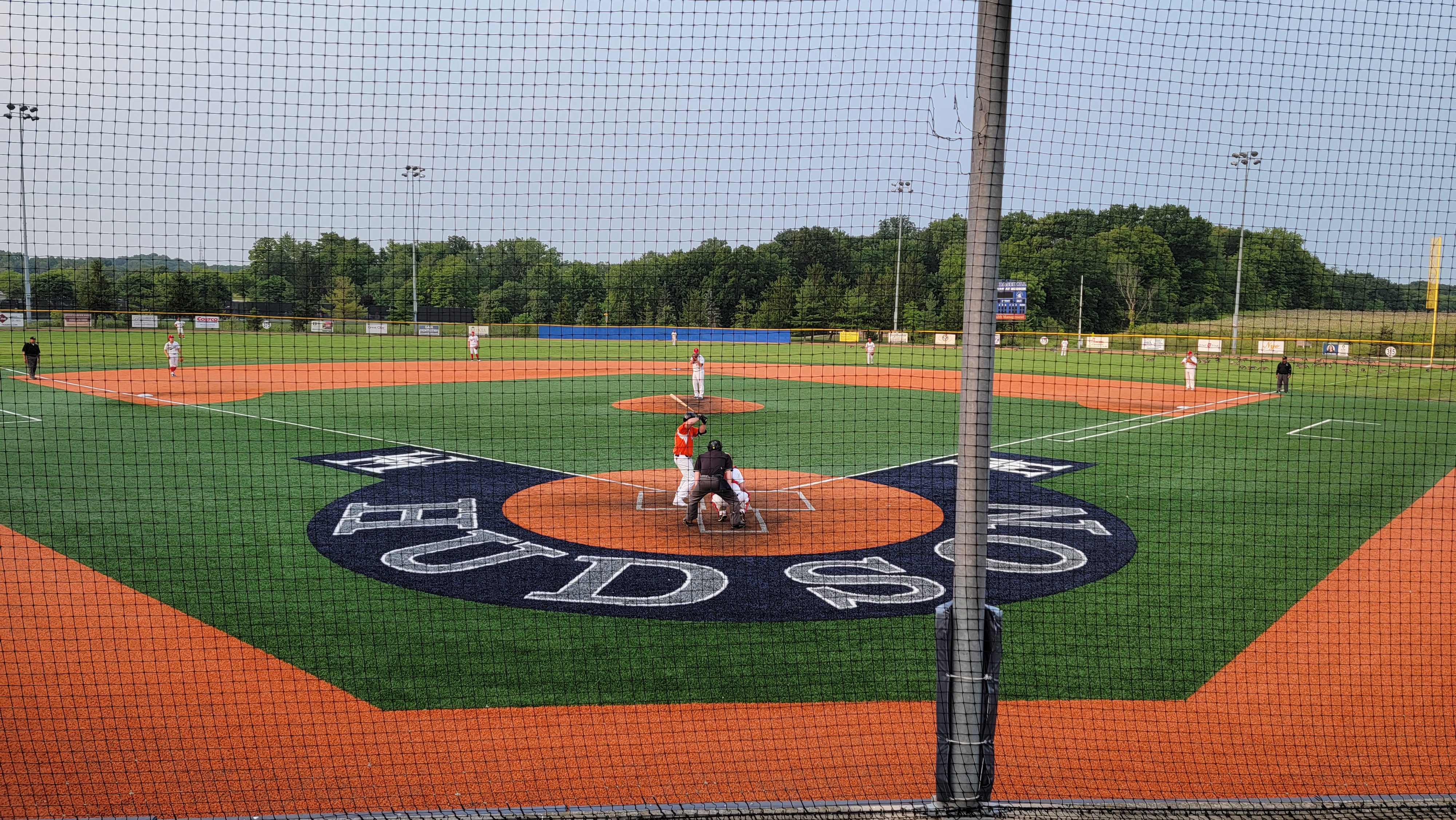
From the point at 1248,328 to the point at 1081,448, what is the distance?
1236 inches

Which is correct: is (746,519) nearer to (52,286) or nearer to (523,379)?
(523,379)

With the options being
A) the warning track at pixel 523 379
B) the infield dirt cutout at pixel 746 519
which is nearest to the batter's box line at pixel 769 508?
the infield dirt cutout at pixel 746 519

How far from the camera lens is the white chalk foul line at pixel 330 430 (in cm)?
1412

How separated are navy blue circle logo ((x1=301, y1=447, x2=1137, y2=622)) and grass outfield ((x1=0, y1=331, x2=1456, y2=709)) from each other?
0.95ft

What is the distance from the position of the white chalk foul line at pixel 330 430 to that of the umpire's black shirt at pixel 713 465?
267 centimetres

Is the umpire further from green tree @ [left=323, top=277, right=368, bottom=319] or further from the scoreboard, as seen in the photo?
the scoreboard

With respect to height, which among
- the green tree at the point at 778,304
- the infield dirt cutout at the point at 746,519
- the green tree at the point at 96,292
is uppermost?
the green tree at the point at 96,292

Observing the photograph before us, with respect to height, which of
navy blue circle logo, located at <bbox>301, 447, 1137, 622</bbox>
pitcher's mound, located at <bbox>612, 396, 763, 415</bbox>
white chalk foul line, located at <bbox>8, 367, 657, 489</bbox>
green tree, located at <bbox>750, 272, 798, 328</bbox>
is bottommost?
navy blue circle logo, located at <bbox>301, 447, 1137, 622</bbox>

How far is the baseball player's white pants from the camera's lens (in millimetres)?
11828

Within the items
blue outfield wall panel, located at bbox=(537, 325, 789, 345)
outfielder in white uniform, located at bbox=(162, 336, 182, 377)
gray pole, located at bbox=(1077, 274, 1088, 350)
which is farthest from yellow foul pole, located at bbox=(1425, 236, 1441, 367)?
outfielder in white uniform, located at bbox=(162, 336, 182, 377)

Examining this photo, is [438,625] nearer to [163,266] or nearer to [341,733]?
[341,733]

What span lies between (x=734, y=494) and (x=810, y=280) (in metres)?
6.66

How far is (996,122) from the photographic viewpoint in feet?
13.3

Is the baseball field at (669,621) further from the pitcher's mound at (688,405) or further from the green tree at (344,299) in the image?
the green tree at (344,299)
